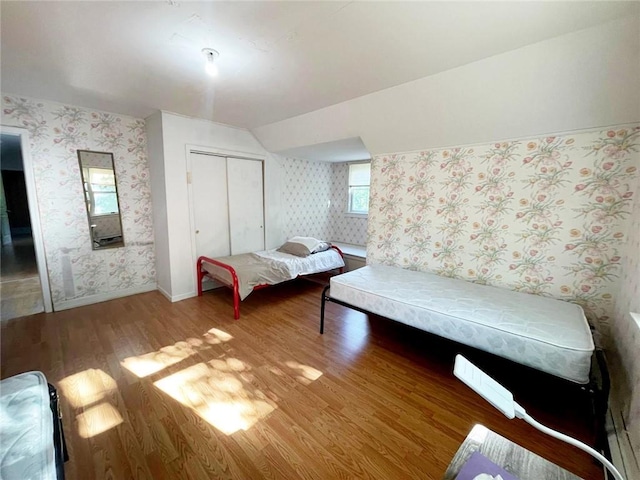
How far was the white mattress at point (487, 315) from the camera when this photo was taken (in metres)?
1.48

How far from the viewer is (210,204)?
370 cm

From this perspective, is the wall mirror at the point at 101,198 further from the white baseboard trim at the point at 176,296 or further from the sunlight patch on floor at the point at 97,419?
the sunlight patch on floor at the point at 97,419

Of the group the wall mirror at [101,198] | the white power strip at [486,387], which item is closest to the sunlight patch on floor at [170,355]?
the wall mirror at [101,198]

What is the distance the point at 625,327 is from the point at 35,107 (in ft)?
17.9

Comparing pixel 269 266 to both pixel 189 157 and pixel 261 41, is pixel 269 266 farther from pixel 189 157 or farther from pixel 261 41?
pixel 261 41

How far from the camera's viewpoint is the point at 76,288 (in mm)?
3166

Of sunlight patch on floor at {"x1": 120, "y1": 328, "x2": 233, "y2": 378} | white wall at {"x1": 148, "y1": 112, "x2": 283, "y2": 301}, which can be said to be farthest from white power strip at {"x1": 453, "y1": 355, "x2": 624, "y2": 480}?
white wall at {"x1": 148, "y1": 112, "x2": 283, "y2": 301}

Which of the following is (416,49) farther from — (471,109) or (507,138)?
(507,138)

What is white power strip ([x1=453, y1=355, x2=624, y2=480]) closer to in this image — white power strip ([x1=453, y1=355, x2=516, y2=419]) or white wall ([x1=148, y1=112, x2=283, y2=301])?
white power strip ([x1=453, y1=355, x2=516, y2=419])

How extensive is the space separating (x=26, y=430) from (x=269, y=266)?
247cm

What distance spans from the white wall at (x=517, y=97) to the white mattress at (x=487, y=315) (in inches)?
54.7

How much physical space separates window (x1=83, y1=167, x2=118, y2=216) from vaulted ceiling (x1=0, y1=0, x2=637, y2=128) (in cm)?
90

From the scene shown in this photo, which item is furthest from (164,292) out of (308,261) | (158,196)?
(308,261)

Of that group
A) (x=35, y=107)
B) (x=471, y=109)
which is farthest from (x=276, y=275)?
(x=35, y=107)
